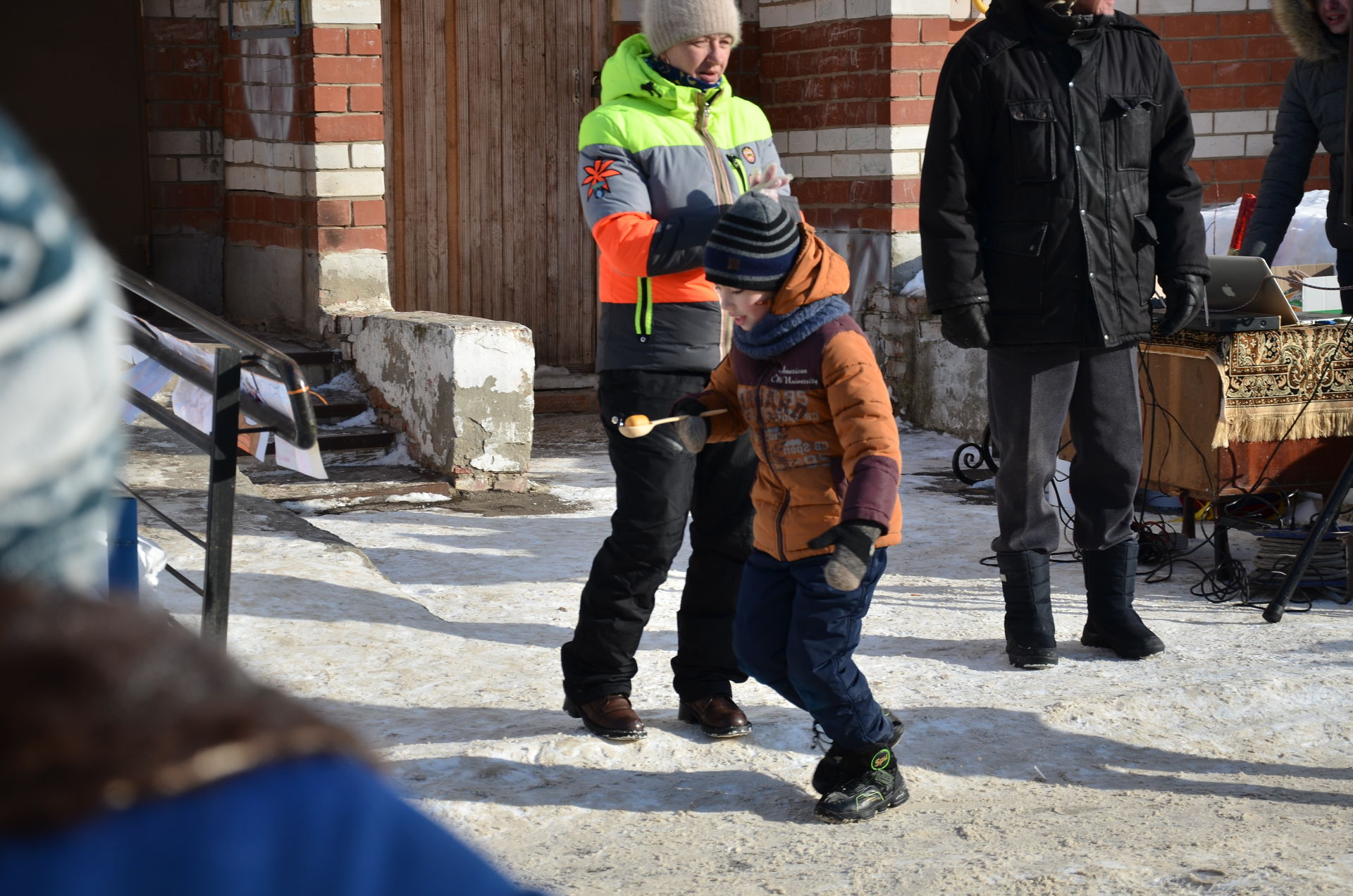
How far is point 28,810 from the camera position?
20.9 inches

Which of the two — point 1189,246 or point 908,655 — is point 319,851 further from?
point 1189,246

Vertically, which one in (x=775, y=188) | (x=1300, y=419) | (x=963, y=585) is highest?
(x=775, y=188)

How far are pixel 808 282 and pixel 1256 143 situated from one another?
7448 millimetres

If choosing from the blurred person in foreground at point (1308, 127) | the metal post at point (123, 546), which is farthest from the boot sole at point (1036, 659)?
the metal post at point (123, 546)

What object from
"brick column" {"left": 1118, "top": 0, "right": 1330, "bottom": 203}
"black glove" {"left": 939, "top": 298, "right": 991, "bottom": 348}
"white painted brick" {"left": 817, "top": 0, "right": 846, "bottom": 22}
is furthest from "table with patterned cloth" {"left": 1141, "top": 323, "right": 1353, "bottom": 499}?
"brick column" {"left": 1118, "top": 0, "right": 1330, "bottom": 203}

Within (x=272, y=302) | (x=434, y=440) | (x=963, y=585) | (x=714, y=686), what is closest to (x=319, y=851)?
(x=714, y=686)

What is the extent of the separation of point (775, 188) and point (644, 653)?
5.03 feet

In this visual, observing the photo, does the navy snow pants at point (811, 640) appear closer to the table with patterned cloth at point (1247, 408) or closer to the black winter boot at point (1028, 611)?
the black winter boot at point (1028, 611)

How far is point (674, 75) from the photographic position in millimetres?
3670

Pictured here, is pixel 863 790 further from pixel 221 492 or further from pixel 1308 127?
pixel 1308 127

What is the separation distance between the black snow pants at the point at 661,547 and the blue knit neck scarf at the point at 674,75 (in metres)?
0.72

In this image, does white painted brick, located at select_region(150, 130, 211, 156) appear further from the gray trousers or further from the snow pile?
the gray trousers

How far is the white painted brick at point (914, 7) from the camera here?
8547 mm

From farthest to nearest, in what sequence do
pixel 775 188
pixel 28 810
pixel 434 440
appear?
1. pixel 434 440
2. pixel 775 188
3. pixel 28 810
